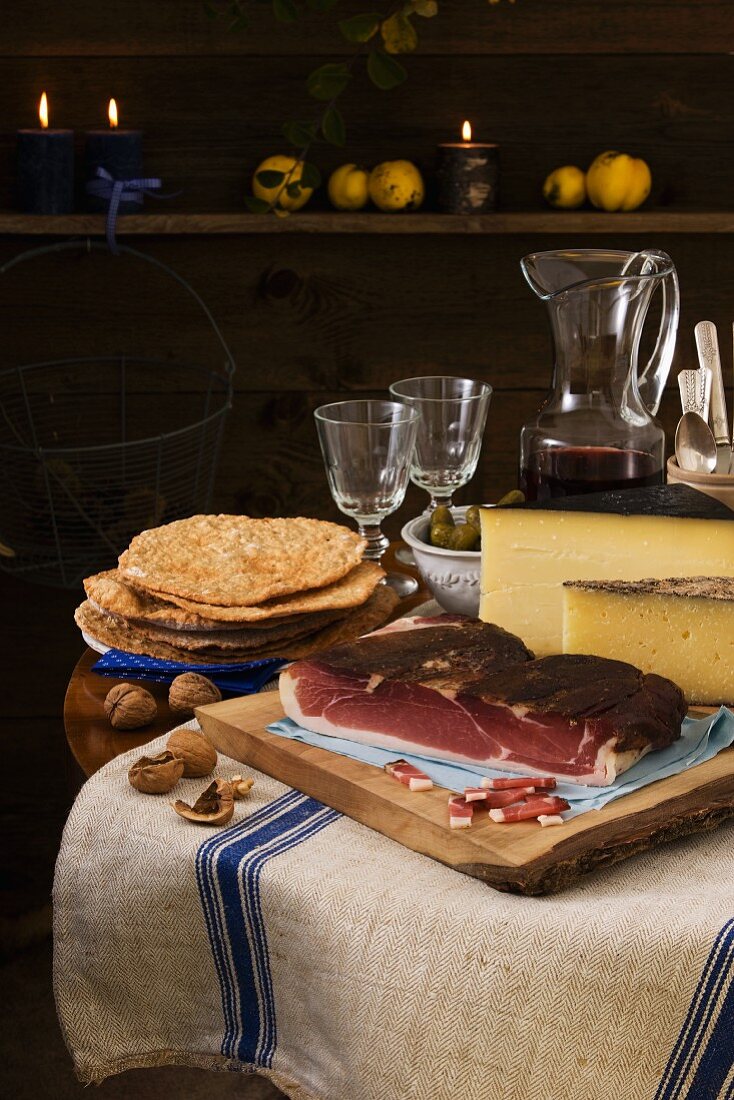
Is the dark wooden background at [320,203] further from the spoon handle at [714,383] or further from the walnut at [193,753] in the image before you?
the walnut at [193,753]

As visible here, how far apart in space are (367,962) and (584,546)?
19.8 inches

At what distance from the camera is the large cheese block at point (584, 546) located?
111 centimetres

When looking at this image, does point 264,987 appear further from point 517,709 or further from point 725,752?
point 725,752

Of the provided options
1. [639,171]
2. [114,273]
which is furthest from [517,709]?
[114,273]

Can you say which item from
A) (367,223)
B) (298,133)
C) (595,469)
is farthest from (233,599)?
(367,223)

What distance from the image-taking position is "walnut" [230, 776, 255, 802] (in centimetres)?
91

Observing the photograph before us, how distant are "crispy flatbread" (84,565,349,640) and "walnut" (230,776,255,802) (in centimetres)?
24

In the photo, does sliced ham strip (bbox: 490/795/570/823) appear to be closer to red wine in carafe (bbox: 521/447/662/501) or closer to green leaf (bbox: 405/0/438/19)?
red wine in carafe (bbox: 521/447/662/501)

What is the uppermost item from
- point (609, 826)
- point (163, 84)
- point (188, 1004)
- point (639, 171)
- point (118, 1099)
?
point (163, 84)

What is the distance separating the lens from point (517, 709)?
88cm

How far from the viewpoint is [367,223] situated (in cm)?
215

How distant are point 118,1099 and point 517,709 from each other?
4.44 ft

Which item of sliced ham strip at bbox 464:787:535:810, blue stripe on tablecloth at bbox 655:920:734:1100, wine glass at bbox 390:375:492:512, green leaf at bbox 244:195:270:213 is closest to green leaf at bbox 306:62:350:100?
green leaf at bbox 244:195:270:213

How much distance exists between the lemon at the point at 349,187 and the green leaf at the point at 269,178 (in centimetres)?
20
